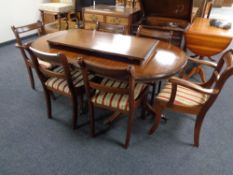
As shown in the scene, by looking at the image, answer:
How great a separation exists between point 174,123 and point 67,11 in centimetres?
316

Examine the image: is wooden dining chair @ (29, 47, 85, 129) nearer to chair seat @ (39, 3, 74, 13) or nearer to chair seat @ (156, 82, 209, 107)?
chair seat @ (156, 82, 209, 107)

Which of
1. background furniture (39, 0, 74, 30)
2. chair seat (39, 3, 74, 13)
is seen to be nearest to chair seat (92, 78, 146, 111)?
background furniture (39, 0, 74, 30)

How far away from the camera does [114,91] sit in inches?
56.9

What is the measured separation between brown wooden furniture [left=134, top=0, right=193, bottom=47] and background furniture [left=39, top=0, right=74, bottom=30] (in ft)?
5.99

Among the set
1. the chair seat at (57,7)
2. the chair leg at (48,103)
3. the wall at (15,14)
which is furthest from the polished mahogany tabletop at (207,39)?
the wall at (15,14)

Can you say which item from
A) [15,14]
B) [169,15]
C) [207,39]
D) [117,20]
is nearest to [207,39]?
[207,39]

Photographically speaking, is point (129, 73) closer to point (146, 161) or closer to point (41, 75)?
point (146, 161)

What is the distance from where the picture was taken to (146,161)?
1.63 m

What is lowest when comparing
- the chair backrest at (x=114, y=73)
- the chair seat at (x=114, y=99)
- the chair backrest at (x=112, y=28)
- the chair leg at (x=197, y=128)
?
the chair leg at (x=197, y=128)

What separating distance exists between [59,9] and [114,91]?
300 centimetres

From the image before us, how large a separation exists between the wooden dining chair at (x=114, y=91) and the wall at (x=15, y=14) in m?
3.01

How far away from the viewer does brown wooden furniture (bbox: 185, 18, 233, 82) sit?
88.7 inches

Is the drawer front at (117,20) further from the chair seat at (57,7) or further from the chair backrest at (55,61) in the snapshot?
the chair backrest at (55,61)

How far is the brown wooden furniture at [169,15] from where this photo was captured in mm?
2386
